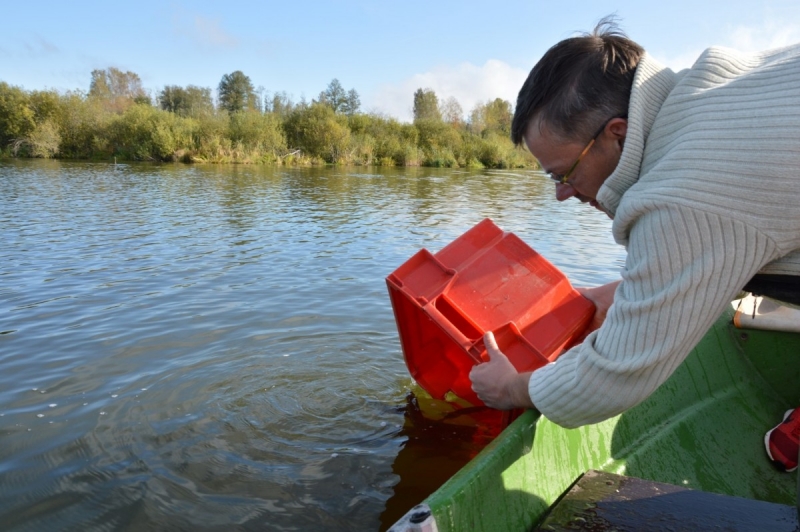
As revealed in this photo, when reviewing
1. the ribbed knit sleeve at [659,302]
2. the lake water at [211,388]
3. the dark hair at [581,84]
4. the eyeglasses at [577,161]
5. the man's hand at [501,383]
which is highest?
the dark hair at [581,84]

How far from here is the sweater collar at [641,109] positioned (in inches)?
67.6

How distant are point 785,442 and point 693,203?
105 inches

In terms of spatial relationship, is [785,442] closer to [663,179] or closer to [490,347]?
[490,347]

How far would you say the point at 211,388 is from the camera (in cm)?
475

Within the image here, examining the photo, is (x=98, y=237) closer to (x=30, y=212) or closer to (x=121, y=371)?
(x=30, y=212)

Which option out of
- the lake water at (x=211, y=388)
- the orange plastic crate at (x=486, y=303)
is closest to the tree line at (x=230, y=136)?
the lake water at (x=211, y=388)

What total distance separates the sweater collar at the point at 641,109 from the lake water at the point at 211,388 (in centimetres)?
225

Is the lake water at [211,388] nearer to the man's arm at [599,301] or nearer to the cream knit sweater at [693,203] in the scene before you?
the man's arm at [599,301]

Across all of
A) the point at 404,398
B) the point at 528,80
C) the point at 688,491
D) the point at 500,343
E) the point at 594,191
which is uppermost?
the point at 528,80

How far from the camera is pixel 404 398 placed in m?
4.64

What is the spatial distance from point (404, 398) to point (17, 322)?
4099 mm

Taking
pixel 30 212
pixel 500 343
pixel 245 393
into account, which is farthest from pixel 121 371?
pixel 30 212

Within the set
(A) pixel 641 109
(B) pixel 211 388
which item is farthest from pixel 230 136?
(A) pixel 641 109

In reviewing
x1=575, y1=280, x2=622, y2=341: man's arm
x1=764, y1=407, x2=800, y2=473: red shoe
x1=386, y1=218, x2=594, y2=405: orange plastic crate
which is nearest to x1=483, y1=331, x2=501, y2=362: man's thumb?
x1=386, y1=218, x2=594, y2=405: orange plastic crate
